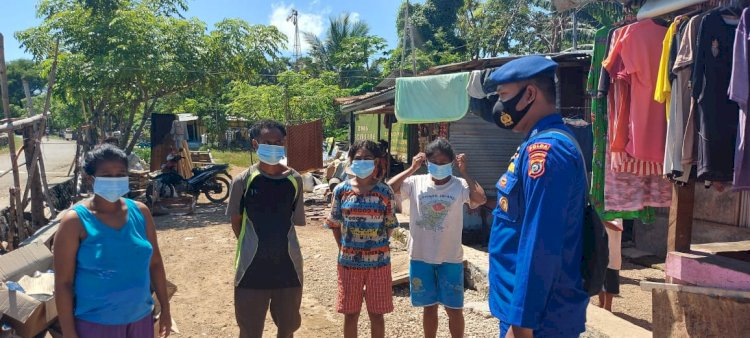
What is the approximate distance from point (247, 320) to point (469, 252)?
3422 mm

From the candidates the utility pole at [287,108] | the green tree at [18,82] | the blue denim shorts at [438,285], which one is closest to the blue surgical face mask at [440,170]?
the blue denim shorts at [438,285]

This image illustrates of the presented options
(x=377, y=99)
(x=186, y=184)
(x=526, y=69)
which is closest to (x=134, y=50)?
(x=186, y=184)

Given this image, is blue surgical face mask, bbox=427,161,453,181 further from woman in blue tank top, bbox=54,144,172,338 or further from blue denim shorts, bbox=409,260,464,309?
woman in blue tank top, bbox=54,144,172,338

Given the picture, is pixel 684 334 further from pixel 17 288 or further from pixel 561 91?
pixel 561 91

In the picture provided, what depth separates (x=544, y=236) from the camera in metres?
1.68

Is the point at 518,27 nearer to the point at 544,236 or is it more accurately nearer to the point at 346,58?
the point at 346,58

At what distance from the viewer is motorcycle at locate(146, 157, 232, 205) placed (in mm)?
10492

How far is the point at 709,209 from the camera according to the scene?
403cm

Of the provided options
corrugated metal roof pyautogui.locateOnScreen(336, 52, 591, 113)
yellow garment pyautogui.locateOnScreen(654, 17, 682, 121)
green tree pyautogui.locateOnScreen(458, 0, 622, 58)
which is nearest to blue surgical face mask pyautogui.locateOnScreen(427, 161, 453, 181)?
yellow garment pyautogui.locateOnScreen(654, 17, 682, 121)

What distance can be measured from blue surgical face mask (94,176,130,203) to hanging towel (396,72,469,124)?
5.51 metres

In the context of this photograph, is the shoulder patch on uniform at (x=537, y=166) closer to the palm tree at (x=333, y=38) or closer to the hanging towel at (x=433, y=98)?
the hanging towel at (x=433, y=98)

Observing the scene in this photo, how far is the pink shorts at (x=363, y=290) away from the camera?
3.35 metres

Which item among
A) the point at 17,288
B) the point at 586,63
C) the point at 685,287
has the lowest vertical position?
the point at 17,288

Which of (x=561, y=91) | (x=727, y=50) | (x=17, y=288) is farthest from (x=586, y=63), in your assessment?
(x=17, y=288)
